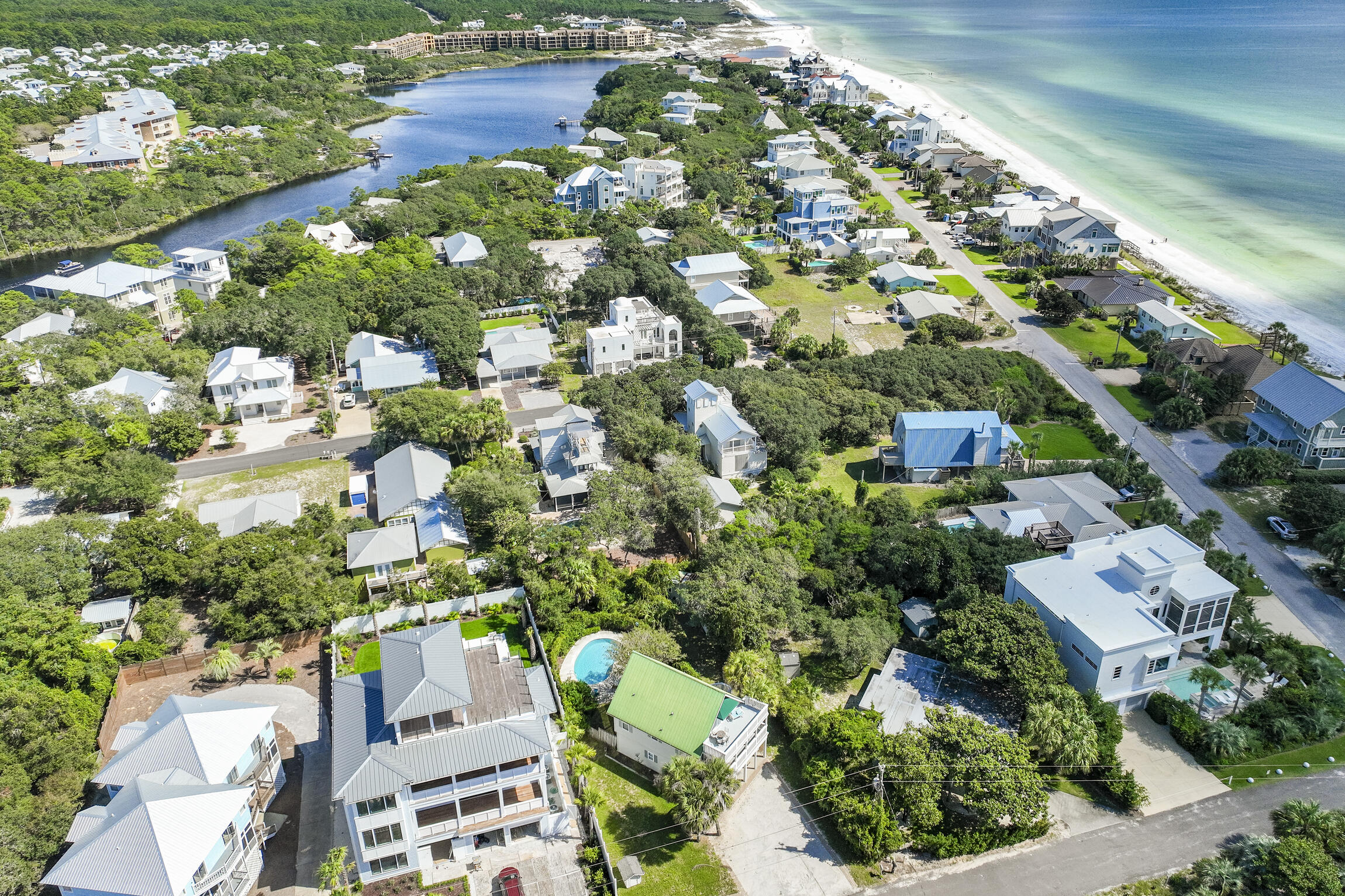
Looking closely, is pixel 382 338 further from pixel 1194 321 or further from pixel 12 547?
pixel 1194 321

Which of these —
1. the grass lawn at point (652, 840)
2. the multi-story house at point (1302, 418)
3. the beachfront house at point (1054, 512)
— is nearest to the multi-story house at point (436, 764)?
the grass lawn at point (652, 840)

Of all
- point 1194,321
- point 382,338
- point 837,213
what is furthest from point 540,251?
point 1194,321

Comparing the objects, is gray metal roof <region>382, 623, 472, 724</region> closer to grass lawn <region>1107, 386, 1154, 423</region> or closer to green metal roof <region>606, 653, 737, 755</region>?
green metal roof <region>606, 653, 737, 755</region>

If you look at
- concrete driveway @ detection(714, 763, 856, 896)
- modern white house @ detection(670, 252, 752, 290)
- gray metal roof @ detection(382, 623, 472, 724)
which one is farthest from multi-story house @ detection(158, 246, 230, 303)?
concrete driveway @ detection(714, 763, 856, 896)

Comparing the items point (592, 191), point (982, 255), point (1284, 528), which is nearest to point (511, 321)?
point (592, 191)

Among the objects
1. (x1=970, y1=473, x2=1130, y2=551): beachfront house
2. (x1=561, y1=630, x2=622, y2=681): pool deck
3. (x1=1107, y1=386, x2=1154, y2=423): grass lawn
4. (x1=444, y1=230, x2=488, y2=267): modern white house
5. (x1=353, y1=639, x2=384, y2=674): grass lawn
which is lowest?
(x1=353, y1=639, x2=384, y2=674): grass lawn

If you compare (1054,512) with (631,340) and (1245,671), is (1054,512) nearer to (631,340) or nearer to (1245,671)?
(1245,671)
